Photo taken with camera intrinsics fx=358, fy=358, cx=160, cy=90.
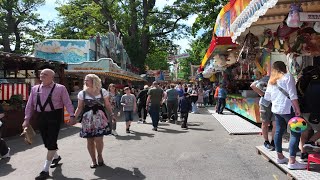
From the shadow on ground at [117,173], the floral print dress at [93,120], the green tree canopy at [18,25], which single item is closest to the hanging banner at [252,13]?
the floral print dress at [93,120]

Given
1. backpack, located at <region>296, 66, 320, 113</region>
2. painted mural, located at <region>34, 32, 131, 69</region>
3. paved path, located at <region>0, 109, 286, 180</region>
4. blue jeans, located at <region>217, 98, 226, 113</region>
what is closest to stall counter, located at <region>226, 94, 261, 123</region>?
blue jeans, located at <region>217, 98, 226, 113</region>

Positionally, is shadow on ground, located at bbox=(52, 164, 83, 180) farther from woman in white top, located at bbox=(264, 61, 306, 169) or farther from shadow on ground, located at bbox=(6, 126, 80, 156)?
woman in white top, located at bbox=(264, 61, 306, 169)

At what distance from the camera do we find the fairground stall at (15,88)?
11.1 meters

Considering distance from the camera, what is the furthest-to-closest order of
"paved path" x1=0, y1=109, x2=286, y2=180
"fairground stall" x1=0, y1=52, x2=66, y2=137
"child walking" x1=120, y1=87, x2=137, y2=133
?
1. "child walking" x1=120, y1=87, x2=137, y2=133
2. "fairground stall" x1=0, y1=52, x2=66, y2=137
3. "paved path" x1=0, y1=109, x2=286, y2=180

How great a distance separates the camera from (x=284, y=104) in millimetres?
5727

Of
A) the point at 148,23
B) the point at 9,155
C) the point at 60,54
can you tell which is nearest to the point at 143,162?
the point at 9,155

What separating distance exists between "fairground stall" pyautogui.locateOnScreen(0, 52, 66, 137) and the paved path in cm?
71

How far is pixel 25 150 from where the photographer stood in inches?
342

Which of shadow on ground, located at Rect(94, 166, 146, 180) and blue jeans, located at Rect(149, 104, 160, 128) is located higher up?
blue jeans, located at Rect(149, 104, 160, 128)

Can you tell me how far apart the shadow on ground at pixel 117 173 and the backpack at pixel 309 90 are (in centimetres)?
295

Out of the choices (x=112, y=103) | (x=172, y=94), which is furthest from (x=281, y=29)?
(x=172, y=94)

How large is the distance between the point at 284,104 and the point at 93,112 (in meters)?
3.25

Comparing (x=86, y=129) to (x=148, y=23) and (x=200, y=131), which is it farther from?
(x=148, y=23)

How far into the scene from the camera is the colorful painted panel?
2484cm
